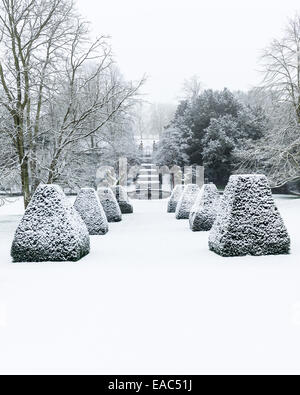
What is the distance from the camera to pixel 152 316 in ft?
16.1

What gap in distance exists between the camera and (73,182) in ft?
48.7

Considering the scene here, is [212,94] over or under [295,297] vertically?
over

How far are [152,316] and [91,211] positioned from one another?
8.82 metres

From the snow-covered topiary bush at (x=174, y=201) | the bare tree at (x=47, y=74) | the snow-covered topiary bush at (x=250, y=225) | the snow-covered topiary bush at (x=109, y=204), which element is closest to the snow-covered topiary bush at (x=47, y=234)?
the snow-covered topiary bush at (x=250, y=225)

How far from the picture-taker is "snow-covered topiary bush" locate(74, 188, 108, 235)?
43.6 ft

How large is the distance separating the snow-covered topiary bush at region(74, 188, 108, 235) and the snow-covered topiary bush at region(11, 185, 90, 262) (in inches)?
165

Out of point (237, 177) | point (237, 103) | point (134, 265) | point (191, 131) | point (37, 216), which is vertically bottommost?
point (134, 265)

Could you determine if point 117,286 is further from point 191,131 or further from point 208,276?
point 191,131

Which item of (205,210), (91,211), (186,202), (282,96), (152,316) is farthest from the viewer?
(282,96)

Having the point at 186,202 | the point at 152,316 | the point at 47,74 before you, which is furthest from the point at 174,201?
the point at 152,316

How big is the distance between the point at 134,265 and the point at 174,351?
408 cm

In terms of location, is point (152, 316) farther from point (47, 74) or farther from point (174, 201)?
point (174, 201)

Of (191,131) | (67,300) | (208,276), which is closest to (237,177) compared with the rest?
(208,276)

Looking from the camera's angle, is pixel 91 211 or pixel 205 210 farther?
pixel 205 210
